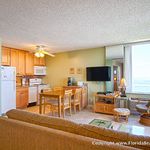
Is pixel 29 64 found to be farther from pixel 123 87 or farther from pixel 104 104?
pixel 123 87

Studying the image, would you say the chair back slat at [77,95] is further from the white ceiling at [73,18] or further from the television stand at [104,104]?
the white ceiling at [73,18]

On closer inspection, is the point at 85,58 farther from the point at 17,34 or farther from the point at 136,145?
the point at 136,145

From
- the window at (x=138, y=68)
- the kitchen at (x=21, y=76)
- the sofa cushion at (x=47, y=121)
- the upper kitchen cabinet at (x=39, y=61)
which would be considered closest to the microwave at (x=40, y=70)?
the kitchen at (x=21, y=76)

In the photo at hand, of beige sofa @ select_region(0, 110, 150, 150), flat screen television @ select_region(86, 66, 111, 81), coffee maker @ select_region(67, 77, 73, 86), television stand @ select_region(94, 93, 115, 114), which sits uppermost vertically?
flat screen television @ select_region(86, 66, 111, 81)

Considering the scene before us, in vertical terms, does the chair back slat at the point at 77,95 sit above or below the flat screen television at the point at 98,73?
below

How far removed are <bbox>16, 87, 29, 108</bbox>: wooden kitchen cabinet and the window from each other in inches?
154

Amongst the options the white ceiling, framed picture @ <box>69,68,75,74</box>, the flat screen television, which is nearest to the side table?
the flat screen television

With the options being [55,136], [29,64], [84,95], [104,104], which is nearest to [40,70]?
[29,64]

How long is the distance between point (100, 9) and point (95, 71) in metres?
3.18

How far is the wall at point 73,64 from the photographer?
5.36 m

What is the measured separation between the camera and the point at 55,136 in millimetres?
1144

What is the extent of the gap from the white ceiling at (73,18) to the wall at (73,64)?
1817 millimetres

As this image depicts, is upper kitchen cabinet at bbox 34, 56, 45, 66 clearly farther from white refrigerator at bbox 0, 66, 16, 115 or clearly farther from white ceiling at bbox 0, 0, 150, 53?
white ceiling at bbox 0, 0, 150, 53

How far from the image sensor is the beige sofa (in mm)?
976
